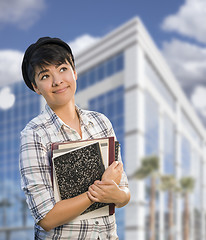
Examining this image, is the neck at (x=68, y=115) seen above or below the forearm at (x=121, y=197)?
above

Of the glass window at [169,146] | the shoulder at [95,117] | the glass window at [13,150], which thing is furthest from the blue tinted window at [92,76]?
the shoulder at [95,117]

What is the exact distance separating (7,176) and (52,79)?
139ft

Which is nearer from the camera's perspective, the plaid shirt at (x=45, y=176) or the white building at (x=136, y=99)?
the plaid shirt at (x=45, y=176)

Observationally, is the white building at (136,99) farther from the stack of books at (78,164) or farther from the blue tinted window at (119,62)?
the stack of books at (78,164)

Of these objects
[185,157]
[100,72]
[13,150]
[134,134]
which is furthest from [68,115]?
[185,157]

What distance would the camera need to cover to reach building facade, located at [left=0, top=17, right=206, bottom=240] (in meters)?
30.9

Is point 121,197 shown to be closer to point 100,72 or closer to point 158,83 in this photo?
point 100,72

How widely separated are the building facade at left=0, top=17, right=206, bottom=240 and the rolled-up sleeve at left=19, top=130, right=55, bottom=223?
24302 mm

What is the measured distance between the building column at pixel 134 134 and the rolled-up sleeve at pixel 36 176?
2919cm

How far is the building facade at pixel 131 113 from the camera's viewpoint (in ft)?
101

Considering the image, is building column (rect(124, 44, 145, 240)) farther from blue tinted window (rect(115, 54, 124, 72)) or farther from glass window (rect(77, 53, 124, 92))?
glass window (rect(77, 53, 124, 92))

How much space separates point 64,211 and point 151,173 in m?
29.0

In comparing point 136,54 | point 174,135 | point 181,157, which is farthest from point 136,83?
point 181,157

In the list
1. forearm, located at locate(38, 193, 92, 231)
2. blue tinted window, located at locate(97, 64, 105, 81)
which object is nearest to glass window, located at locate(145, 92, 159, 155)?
blue tinted window, located at locate(97, 64, 105, 81)
